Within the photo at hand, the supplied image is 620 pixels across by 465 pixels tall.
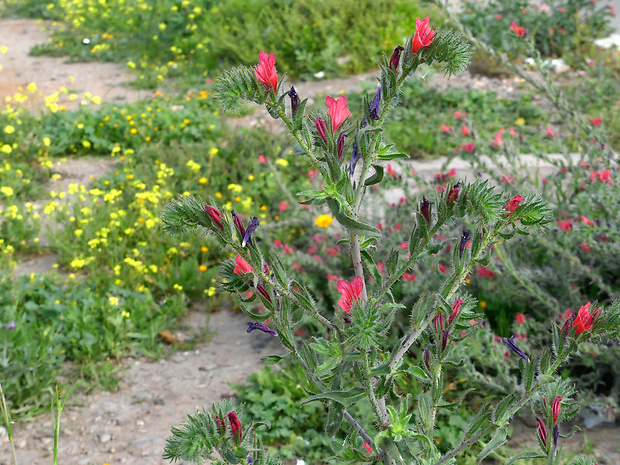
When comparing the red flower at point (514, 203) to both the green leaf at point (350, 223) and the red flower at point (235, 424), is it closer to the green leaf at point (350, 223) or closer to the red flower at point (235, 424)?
the green leaf at point (350, 223)

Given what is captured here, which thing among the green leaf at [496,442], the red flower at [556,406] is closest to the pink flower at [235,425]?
the green leaf at [496,442]

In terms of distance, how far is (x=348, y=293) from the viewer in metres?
1.32

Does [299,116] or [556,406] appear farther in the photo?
[556,406]

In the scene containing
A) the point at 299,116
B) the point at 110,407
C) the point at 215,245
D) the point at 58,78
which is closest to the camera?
the point at 299,116

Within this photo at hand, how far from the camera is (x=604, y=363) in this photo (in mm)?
2818

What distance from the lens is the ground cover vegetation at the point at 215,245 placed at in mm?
2852

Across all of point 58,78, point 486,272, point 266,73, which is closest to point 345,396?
point 266,73

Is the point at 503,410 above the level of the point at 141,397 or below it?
above

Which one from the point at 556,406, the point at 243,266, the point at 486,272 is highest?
the point at 243,266

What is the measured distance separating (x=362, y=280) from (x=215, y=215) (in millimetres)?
361

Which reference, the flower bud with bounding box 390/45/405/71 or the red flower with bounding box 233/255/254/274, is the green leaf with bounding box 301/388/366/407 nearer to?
the red flower with bounding box 233/255/254/274

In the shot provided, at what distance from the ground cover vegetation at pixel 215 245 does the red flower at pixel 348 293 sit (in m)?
0.36

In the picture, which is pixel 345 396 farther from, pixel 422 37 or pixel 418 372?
pixel 422 37

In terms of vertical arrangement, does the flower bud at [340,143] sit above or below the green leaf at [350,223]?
above
